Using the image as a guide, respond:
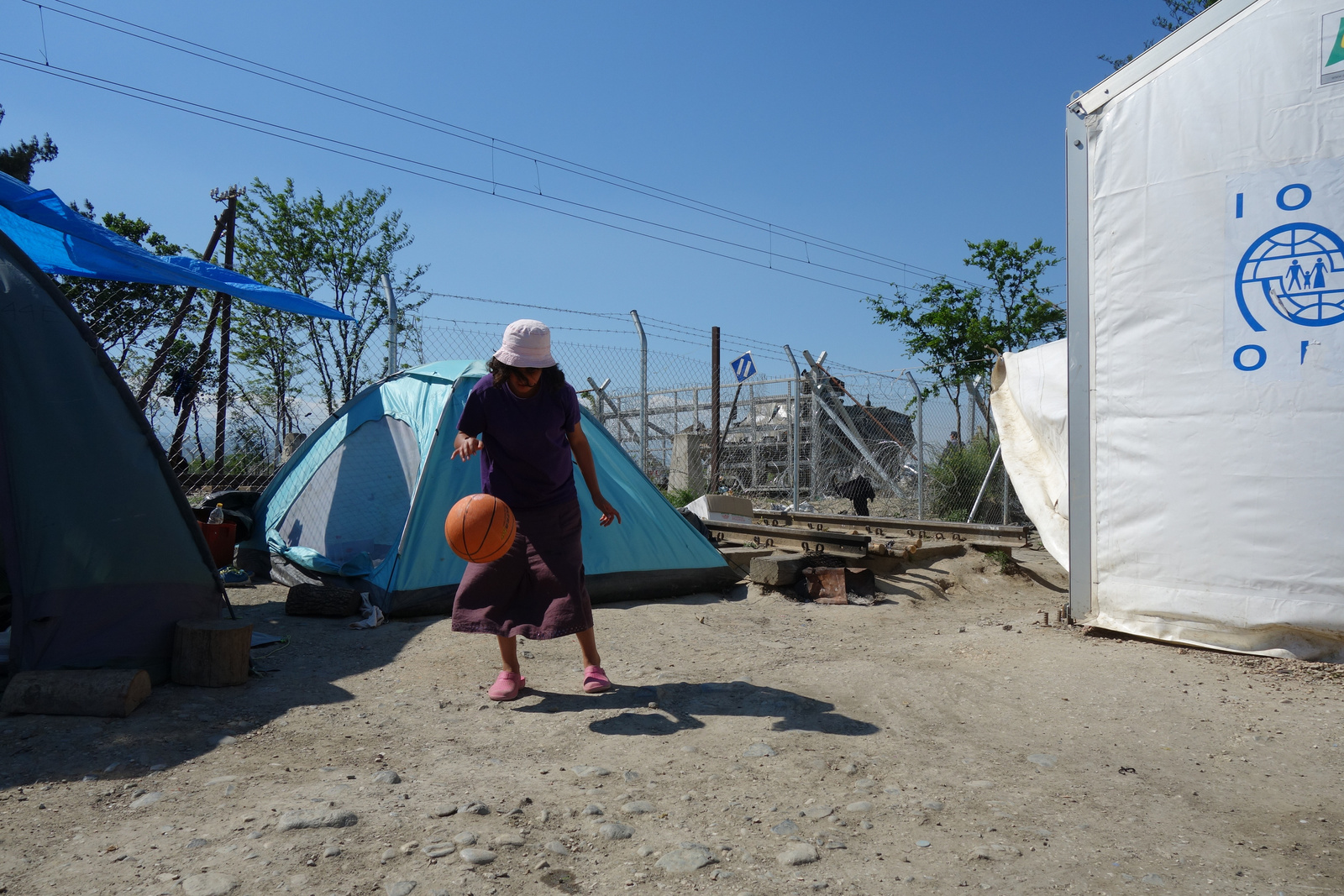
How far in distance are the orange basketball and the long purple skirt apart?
168 mm

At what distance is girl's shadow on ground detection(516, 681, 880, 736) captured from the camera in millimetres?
3307

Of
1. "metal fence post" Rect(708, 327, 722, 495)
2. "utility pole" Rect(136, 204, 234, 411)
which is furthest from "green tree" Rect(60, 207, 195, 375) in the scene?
"metal fence post" Rect(708, 327, 722, 495)

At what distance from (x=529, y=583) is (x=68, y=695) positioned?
5.77 ft

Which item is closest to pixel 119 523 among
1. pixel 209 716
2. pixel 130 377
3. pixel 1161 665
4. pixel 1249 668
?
pixel 209 716

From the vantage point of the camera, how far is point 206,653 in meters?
3.74

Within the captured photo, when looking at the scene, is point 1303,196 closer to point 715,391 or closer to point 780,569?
point 780,569

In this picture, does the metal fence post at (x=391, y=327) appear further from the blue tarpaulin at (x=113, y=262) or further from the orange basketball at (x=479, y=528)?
the orange basketball at (x=479, y=528)

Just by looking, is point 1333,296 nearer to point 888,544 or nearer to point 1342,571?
point 1342,571

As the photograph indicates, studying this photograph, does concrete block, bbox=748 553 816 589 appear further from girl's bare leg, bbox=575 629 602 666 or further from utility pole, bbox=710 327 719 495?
utility pole, bbox=710 327 719 495

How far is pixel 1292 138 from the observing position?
13.3 feet

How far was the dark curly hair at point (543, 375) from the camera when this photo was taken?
3.62m

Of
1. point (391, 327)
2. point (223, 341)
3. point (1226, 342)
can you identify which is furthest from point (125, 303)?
point (1226, 342)

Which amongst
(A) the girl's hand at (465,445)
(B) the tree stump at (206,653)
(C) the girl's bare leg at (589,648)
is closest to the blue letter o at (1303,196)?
(C) the girl's bare leg at (589,648)

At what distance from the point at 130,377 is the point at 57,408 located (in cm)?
834
